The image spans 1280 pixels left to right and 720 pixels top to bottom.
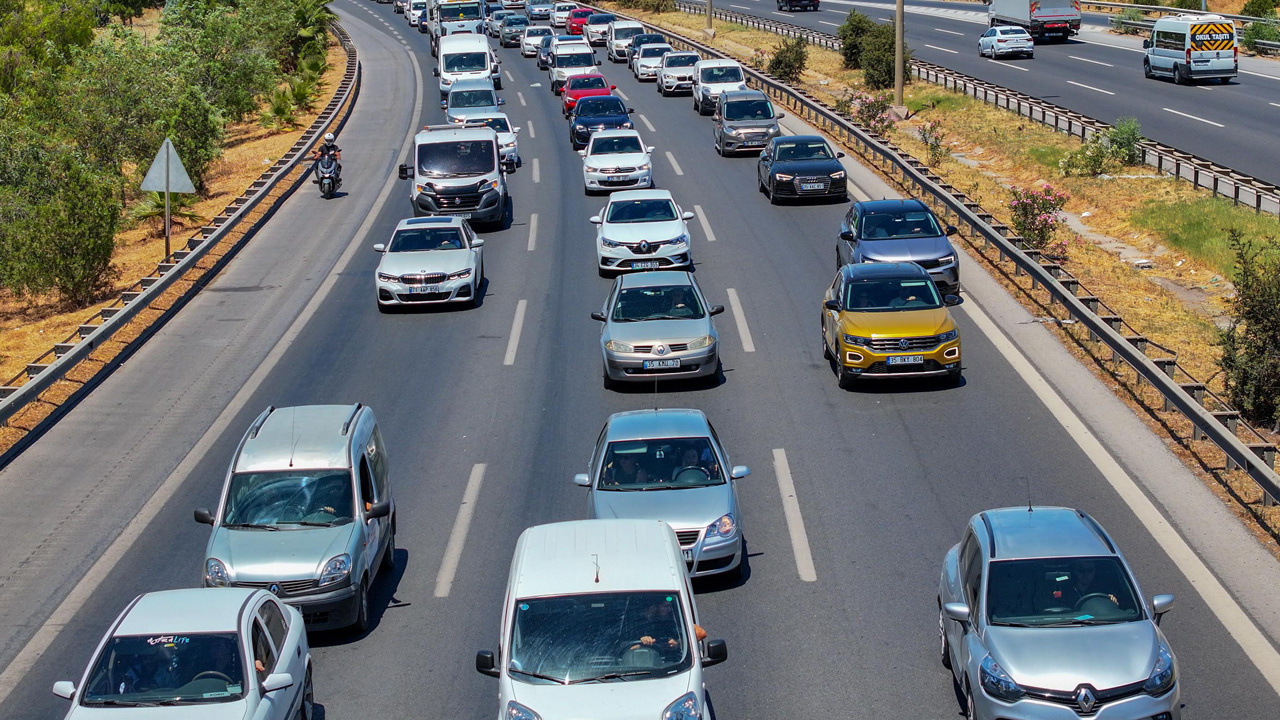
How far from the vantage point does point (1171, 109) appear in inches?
1700

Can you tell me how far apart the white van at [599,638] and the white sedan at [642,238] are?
49.8 feet

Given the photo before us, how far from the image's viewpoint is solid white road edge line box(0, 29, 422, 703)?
11.7 metres

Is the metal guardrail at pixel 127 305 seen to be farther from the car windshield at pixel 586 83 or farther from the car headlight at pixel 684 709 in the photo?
the car headlight at pixel 684 709

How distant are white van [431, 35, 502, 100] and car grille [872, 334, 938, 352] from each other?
106 feet

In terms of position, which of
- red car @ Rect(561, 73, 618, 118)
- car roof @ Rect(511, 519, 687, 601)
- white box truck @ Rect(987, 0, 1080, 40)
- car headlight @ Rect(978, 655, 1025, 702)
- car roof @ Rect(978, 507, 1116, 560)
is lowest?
car headlight @ Rect(978, 655, 1025, 702)

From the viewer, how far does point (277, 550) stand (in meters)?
11.7

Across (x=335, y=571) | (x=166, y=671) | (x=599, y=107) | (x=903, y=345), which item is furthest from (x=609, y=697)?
(x=599, y=107)

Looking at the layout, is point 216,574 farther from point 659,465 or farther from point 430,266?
point 430,266

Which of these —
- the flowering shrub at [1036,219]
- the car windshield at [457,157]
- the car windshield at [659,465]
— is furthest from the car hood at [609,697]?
the car windshield at [457,157]

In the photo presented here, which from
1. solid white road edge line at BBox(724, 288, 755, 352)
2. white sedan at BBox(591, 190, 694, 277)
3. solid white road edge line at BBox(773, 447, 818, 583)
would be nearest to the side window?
solid white road edge line at BBox(773, 447, 818, 583)

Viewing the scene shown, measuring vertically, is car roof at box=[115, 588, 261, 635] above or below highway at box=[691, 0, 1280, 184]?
below

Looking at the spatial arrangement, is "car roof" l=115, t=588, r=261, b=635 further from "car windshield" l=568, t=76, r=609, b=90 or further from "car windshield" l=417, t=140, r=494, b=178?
"car windshield" l=568, t=76, r=609, b=90

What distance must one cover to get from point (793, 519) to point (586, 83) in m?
34.2

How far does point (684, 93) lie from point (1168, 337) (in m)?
31.0
